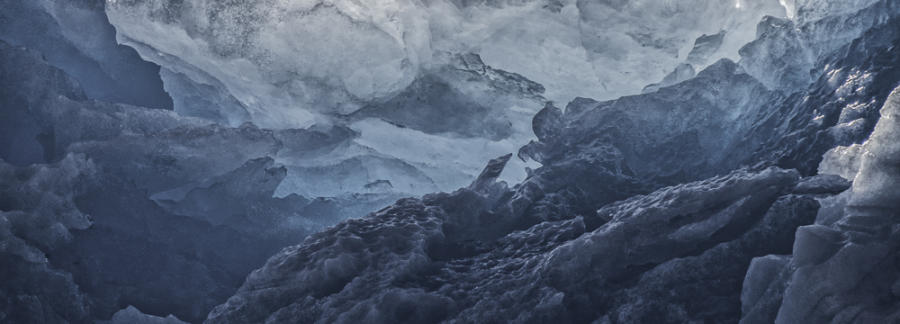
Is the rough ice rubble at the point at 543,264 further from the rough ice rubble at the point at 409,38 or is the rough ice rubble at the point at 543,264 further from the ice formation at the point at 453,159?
the rough ice rubble at the point at 409,38

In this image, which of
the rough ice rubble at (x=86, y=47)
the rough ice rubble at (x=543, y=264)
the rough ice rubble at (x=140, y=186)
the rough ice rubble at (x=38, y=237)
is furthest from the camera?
the rough ice rubble at (x=86, y=47)

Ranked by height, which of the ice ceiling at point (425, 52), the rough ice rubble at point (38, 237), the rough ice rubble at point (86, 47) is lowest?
the rough ice rubble at point (38, 237)

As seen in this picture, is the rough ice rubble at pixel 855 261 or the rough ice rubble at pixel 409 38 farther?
the rough ice rubble at pixel 409 38

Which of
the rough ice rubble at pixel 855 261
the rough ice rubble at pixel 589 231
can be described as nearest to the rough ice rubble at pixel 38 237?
the rough ice rubble at pixel 589 231

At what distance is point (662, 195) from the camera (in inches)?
257

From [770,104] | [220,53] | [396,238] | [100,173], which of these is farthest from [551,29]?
[100,173]

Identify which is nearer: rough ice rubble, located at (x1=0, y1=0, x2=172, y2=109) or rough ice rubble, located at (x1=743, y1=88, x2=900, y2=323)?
rough ice rubble, located at (x1=743, y1=88, x2=900, y2=323)

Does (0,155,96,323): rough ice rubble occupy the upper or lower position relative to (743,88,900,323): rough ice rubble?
lower

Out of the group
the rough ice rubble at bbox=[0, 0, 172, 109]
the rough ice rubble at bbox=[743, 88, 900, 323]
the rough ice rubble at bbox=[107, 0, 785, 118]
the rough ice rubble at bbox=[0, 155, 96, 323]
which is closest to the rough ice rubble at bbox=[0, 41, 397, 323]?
the rough ice rubble at bbox=[0, 155, 96, 323]

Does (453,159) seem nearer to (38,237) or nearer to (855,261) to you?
(38,237)

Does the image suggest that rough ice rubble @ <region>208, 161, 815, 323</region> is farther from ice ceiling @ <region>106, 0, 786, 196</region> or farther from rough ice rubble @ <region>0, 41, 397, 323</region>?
rough ice rubble @ <region>0, 41, 397, 323</region>

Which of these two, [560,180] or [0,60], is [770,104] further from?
[0,60]

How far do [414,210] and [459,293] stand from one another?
188 cm

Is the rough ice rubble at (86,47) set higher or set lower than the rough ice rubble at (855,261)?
lower
